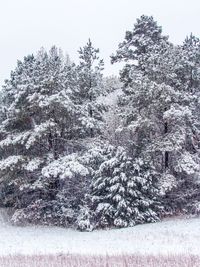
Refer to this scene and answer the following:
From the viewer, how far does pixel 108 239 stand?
20453 mm

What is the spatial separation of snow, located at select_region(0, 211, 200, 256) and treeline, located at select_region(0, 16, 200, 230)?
1.30m

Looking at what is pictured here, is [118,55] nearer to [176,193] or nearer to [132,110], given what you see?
[132,110]

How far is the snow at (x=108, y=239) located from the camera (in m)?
17.0

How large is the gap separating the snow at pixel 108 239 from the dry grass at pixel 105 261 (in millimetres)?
1845

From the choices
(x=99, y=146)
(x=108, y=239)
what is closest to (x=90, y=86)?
(x=99, y=146)

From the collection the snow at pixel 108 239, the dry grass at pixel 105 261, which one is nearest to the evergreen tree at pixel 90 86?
the snow at pixel 108 239

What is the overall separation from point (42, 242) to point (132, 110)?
10.3 m

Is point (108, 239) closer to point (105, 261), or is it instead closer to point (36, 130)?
point (105, 261)

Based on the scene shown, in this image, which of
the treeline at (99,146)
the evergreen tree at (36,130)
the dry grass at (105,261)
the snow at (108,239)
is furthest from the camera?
the evergreen tree at (36,130)

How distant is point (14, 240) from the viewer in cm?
2122

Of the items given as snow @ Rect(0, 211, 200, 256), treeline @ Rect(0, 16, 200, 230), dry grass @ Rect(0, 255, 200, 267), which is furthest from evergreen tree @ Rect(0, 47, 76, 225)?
dry grass @ Rect(0, 255, 200, 267)

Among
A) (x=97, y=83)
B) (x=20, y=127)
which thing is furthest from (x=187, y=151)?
(x=20, y=127)

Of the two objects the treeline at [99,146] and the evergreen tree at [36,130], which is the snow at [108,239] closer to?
the treeline at [99,146]

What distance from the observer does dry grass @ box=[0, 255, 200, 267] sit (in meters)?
12.4
